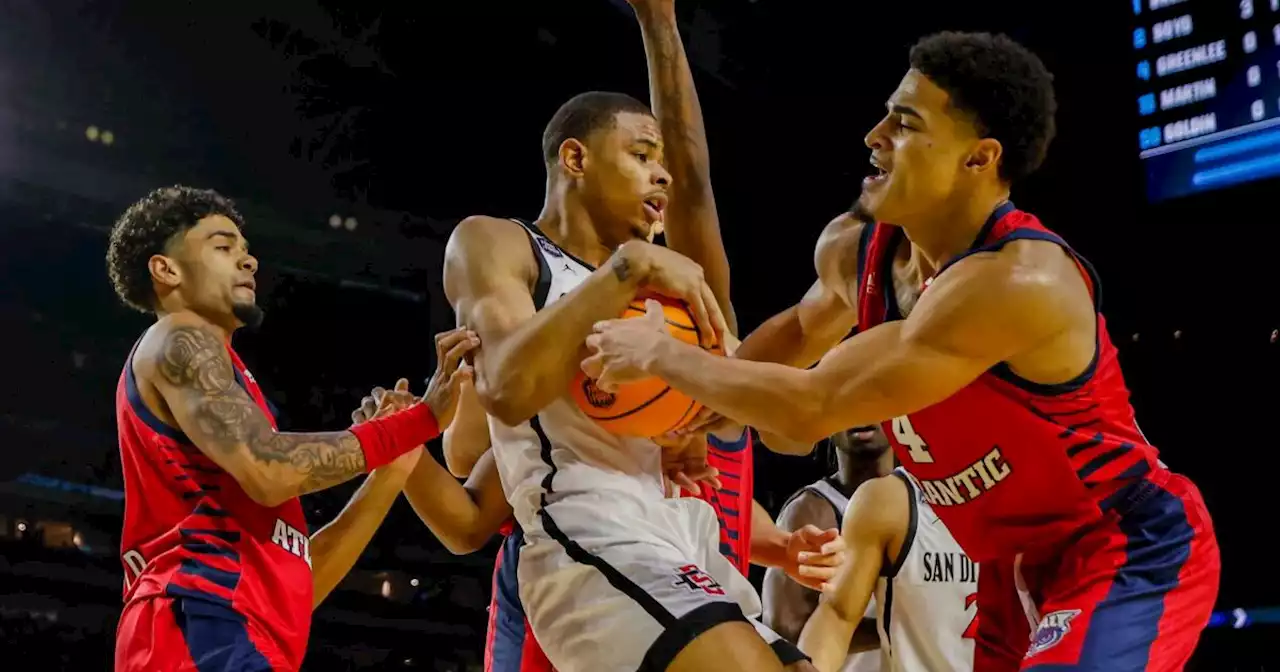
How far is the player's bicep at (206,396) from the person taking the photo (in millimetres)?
2785

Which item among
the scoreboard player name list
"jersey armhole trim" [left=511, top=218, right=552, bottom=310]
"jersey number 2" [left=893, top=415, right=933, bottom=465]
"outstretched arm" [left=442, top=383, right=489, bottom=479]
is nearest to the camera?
"jersey number 2" [left=893, top=415, right=933, bottom=465]

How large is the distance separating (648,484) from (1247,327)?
18.1 ft

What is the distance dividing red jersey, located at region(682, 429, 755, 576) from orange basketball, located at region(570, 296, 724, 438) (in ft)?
0.88

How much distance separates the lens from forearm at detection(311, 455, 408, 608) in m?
3.29

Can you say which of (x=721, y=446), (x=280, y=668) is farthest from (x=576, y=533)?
(x=280, y=668)

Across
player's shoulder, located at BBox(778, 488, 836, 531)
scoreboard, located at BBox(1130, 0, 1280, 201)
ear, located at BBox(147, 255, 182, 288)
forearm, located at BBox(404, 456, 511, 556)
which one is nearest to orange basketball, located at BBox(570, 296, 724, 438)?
forearm, located at BBox(404, 456, 511, 556)

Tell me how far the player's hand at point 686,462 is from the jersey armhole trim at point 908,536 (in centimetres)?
160

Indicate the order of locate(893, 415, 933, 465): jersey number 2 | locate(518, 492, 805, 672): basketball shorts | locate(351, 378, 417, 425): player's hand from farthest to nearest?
locate(351, 378, 417, 425): player's hand, locate(893, 415, 933, 465): jersey number 2, locate(518, 492, 805, 672): basketball shorts

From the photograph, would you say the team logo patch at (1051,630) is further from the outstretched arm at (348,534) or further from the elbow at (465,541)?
the outstretched arm at (348,534)

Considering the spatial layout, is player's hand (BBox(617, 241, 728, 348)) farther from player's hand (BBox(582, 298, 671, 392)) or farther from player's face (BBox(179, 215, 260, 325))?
player's face (BBox(179, 215, 260, 325))

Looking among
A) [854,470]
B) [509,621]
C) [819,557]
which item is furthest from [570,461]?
[854,470]

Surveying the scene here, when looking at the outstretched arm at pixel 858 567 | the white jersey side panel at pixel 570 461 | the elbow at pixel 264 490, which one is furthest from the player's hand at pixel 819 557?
the elbow at pixel 264 490

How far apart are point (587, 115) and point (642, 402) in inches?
30.2

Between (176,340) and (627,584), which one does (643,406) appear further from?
(176,340)
